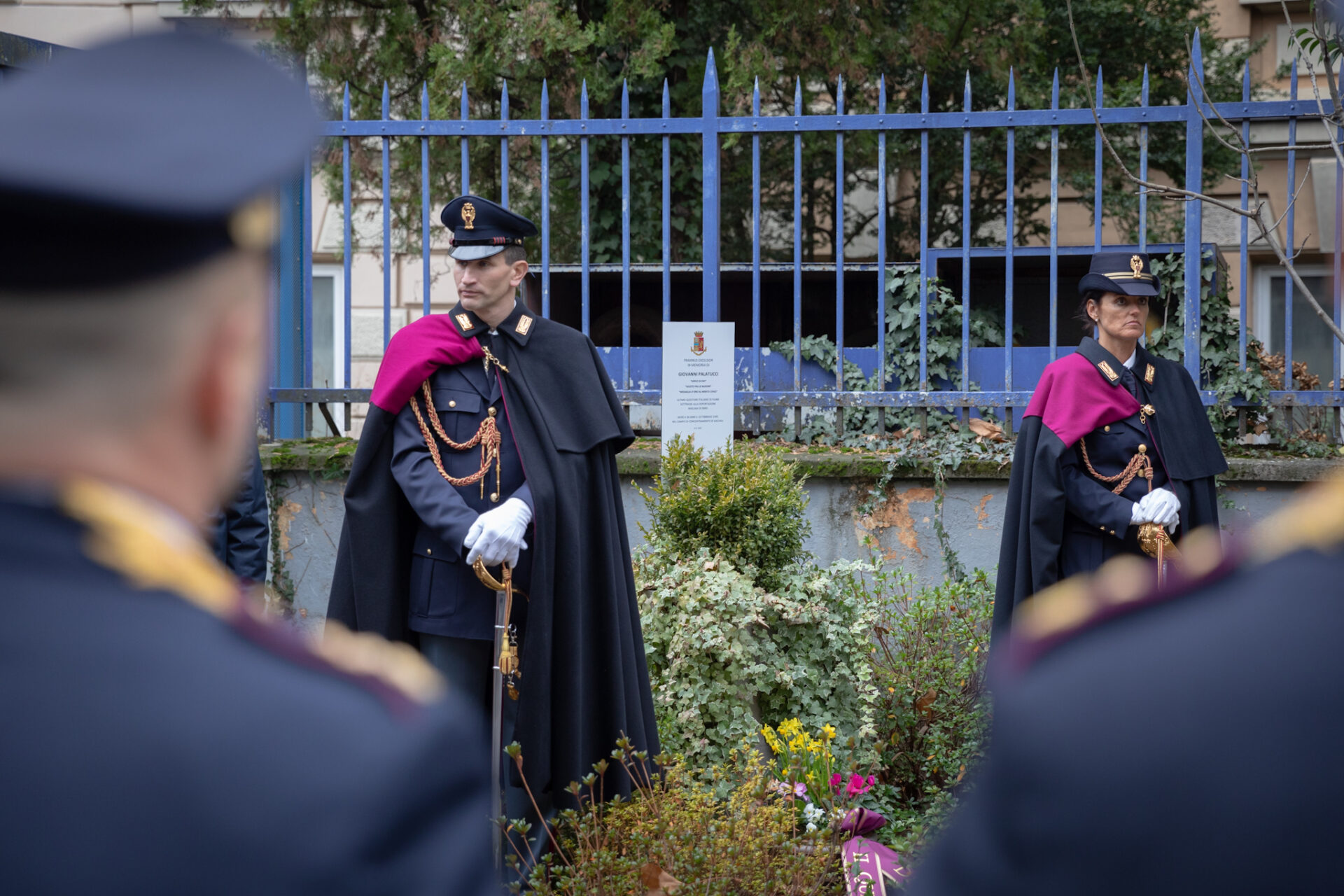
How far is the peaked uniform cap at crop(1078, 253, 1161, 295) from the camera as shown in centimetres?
434

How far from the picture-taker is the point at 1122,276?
14.3ft

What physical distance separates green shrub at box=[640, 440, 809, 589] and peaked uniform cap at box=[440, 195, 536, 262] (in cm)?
124

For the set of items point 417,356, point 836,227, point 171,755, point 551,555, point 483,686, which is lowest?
point 483,686

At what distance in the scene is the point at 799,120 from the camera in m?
5.80

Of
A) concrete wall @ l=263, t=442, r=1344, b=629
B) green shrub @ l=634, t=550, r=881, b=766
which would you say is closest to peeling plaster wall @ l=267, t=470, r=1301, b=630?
concrete wall @ l=263, t=442, r=1344, b=629

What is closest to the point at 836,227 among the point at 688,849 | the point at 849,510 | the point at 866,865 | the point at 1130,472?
the point at 849,510

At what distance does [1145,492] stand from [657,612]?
1.71 m

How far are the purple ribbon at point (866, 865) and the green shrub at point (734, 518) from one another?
→ 1287 mm

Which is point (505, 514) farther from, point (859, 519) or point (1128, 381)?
point (859, 519)

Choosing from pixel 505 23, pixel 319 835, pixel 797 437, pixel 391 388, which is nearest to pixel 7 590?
pixel 319 835

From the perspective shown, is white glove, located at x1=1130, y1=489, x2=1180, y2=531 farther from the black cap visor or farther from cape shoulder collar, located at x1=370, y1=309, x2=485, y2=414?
cape shoulder collar, located at x1=370, y1=309, x2=485, y2=414

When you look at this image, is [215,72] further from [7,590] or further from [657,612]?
[657,612]

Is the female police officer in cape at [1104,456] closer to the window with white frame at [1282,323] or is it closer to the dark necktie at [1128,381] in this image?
the dark necktie at [1128,381]

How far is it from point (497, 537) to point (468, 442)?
400 millimetres
